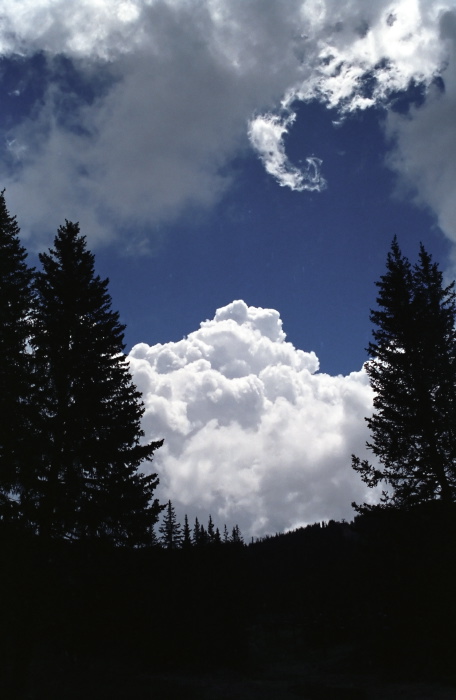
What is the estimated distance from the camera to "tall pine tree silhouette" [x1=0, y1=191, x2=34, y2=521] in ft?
47.8

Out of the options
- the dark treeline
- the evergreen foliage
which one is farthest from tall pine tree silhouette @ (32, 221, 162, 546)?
the evergreen foliage

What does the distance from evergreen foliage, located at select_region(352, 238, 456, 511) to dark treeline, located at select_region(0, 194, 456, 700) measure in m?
0.06

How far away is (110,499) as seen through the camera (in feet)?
52.4

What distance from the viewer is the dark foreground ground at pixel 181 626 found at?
531 inches

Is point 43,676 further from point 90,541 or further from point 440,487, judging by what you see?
point 440,487

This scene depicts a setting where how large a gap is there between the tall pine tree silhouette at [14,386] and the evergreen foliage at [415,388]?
12.9 meters

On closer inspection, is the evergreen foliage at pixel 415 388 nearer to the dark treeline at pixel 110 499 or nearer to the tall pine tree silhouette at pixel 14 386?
the dark treeline at pixel 110 499

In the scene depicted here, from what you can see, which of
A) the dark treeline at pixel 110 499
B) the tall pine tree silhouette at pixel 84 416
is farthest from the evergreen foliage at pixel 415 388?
the tall pine tree silhouette at pixel 84 416

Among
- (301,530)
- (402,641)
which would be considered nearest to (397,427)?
(402,641)

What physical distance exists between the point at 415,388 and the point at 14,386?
1515cm

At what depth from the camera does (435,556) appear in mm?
17703

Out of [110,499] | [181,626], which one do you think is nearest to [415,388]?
[110,499]

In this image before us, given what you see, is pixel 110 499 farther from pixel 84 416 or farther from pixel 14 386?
pixel 14 386

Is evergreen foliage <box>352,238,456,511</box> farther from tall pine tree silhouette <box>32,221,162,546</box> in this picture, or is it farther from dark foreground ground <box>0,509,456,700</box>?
tall pine tree silhouette <box>32,221,162,546</box>
